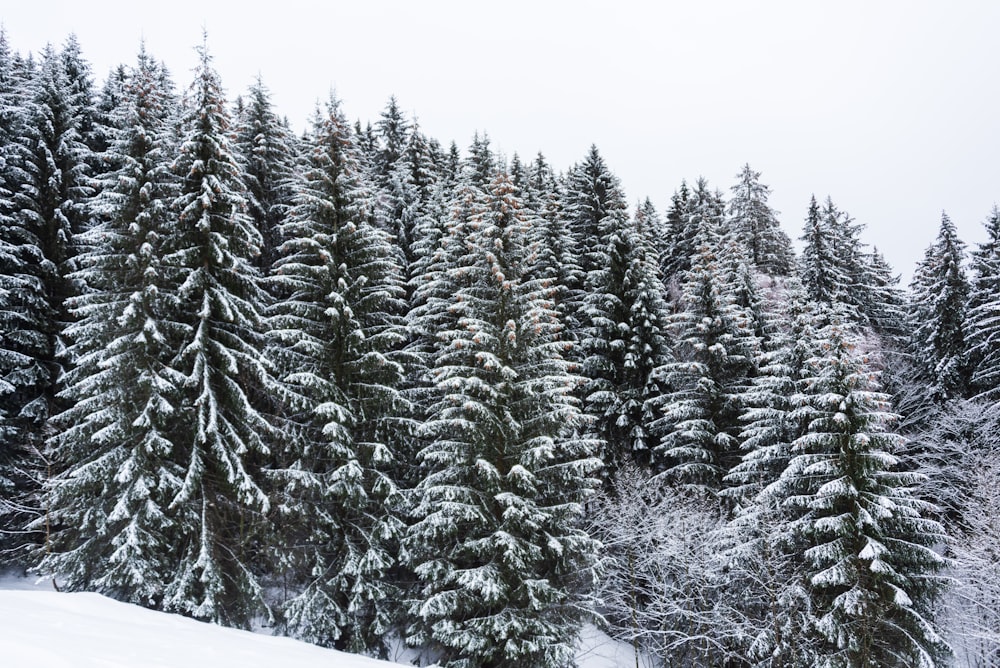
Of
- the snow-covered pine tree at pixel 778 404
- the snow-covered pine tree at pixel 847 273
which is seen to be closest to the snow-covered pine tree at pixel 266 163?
the snow-covered pine tree at pixel 778 404

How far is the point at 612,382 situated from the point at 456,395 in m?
10.8

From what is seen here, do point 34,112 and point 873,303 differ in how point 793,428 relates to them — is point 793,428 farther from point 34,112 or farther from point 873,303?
point 34,112

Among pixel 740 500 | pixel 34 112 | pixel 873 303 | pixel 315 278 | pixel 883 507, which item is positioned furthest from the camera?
pixel 873 303

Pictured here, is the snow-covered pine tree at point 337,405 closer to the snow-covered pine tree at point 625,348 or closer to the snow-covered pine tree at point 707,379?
the snow-covered pine tree at point 625,348

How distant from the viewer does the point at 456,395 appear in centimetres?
1741

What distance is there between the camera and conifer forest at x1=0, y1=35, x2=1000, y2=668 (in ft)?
52.5

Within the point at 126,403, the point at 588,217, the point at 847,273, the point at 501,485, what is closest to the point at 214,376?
the point at 126,403

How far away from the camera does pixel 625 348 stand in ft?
84.4

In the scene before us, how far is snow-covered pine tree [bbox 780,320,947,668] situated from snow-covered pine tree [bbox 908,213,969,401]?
12789 mm

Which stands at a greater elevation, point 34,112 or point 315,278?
point 34,112

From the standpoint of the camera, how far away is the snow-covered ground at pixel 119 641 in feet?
19.8

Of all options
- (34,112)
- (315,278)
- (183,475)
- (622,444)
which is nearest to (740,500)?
(622,444)

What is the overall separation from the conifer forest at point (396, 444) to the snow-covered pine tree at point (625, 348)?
2.86 ft

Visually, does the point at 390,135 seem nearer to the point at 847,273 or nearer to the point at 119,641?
the point at 847,273
